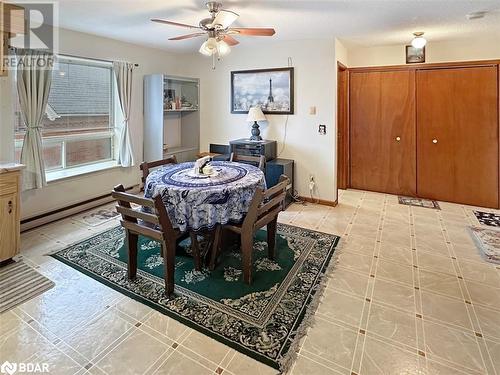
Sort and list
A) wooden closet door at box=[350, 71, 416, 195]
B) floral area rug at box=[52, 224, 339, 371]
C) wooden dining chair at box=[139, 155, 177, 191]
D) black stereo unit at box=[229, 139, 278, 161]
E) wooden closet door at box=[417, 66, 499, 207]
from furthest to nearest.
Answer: wooden closet door at box=[350, 71, 416, 195] → black stereo unit at box=[229, 139, 278, 161] → wooden closet door at box=[417, 66, 499, 207] → wooden dining chair at box=[139, 155, 177, 191] → floral area rug at box=[52, 224, 339, 371]

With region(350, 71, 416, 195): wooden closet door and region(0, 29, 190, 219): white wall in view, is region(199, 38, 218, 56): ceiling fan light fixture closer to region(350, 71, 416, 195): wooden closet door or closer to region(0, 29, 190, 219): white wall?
region(0, 29, 190, 219): white wall

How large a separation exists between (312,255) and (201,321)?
1337mm

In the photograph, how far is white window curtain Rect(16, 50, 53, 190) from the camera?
131 inches

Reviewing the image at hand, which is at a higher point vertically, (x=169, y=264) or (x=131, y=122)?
(x=131, y=122)

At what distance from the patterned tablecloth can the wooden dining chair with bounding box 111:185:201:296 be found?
14 centimetres

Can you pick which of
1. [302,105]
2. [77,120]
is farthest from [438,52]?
[77,120]

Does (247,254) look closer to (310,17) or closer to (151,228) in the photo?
Result: (151,228)

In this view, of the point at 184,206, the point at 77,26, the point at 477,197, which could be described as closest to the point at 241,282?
the point at 184,206

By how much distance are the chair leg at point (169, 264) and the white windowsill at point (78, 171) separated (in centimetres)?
253

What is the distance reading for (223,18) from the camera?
8.40 ft

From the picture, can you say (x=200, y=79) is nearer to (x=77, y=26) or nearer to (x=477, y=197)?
(x=77, y=26)

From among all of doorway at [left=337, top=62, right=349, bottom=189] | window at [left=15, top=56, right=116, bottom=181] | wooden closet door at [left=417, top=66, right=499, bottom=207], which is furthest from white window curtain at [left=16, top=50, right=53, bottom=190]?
wooden closet door at [left=417, top=66, right=499, bottom=207]

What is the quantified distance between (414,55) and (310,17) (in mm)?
2257

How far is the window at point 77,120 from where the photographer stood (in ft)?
12.6
